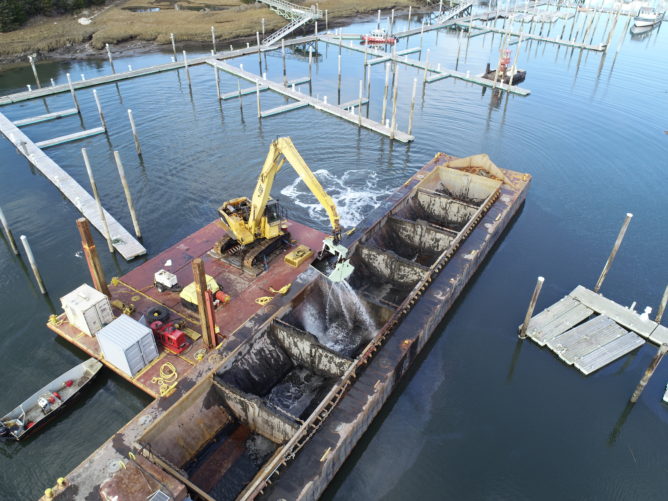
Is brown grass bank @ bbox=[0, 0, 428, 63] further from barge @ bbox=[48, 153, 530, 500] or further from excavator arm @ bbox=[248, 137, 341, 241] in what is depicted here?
excavator arm @ bbox=[248, 137, 341, 241]

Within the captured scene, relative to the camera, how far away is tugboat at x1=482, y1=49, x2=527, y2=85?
6438 centimetres

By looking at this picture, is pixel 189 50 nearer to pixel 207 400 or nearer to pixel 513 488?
pixel 207 400

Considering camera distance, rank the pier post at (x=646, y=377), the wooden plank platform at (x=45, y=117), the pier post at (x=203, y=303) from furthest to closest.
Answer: the wooden plank platform at (x=45, y=117) → the pier post at (x=646, y=377) → the pier post at (x=203, y=303)

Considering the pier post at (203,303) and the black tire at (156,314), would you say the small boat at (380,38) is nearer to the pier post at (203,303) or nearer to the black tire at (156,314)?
the black tire at (156,314)

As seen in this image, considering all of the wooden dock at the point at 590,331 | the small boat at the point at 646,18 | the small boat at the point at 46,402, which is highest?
the small boat at the point at 646,18

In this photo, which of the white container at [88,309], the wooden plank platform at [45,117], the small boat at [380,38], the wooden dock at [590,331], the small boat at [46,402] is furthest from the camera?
the small boat at [380,38]

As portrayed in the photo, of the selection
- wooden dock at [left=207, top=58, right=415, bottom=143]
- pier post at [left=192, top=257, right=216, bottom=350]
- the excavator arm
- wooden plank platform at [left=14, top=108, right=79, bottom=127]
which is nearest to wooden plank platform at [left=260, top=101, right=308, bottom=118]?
wooden dock at [left=207, top=58, right=415, bottom=143]

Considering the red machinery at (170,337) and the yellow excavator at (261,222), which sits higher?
the yellow excavator at (261,222)

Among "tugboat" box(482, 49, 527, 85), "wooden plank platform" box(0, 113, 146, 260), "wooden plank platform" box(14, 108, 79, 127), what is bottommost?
"wooden plank platform" box(0, 113, 146, 260)

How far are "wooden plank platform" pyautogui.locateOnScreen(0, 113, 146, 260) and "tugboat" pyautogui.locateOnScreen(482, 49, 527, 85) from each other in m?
52.5

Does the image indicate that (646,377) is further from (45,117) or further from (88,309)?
(45,117)

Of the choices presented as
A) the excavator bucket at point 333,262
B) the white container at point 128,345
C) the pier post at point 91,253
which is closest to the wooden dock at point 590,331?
the excavator bucket at point 333,262

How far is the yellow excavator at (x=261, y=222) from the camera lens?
2492cm

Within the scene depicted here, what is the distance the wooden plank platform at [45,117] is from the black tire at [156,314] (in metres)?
39.2
